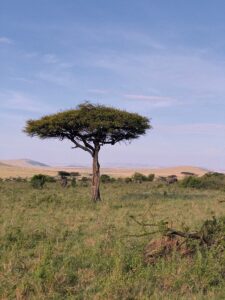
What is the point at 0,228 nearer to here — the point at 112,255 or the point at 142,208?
the point at 112,255

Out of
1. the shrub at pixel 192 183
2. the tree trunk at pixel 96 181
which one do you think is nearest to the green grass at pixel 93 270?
the tree trunk at pixel 96 181

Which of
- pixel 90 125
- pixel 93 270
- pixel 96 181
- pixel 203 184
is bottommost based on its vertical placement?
pixel 93 270

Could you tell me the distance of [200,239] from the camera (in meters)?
9.03

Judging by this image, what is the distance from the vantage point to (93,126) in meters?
25.2

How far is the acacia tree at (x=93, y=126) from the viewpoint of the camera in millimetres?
25516

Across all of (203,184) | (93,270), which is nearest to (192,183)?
(203,184)

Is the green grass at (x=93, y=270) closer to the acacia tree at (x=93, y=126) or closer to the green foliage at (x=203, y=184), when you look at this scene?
the acacia tree at (x=93, y=126)

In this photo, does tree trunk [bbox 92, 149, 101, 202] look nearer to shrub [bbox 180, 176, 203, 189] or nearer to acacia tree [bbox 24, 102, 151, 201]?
acacia tree [bbox 24, 102, 151, 201]

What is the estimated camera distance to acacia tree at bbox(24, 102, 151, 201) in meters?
25.5

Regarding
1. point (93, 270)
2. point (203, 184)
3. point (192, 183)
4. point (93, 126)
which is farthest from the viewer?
point (203, 184)

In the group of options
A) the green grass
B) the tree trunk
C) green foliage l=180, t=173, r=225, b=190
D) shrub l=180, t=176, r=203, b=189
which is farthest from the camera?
shrub l=180, t=176, r=203, b=189

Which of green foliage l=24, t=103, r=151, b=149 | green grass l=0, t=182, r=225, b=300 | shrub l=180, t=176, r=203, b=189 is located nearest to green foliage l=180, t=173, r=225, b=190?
shrub l=180, t=176, r=203, b=189

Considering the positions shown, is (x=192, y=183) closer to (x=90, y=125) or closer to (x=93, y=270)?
(x=90, y=125)

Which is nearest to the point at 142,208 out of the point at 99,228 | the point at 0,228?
the point at 99,228
